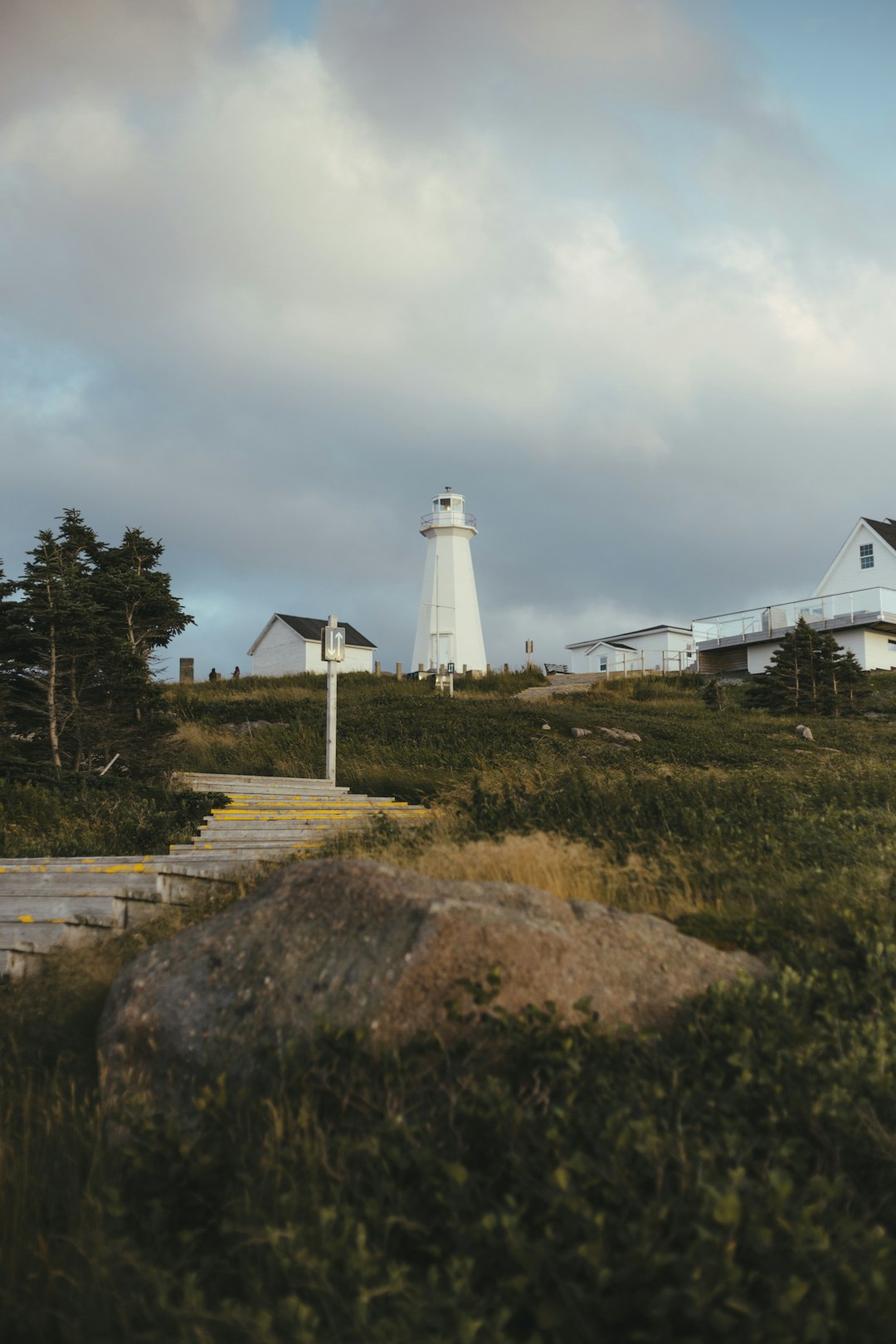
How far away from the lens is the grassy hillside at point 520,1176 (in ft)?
9.05

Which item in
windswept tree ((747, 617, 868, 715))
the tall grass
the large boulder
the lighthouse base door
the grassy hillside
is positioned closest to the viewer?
the grassy hillside

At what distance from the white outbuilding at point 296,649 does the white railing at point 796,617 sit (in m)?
16.5

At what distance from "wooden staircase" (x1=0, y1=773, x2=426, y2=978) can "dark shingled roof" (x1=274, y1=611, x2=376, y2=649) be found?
121ft

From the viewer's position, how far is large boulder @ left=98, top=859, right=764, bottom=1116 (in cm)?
439

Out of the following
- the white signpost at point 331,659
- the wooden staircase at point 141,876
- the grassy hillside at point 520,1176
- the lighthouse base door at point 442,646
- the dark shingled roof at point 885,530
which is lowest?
the grassy hillside at point 520,1176

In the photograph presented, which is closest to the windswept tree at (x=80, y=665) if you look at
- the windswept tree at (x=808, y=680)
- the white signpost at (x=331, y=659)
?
the white signpost at (x=331, y=659)

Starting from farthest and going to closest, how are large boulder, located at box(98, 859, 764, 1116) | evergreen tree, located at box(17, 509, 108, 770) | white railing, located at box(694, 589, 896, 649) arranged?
white railing, located at box(694, 589, 896, 649), evergreen tree, located at box(17, 509, 108, 770), large boulder, located at box(98, 859, 764, 1116)

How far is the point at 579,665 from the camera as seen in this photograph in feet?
192

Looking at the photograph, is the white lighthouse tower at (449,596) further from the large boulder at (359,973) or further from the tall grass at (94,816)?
the large boulder at (359,973)

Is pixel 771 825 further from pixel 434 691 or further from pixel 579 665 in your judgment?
pixel 579 665

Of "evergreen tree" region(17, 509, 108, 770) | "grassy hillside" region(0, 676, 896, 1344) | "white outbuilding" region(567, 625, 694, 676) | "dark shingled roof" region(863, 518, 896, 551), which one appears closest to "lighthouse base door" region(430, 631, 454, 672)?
"white outbuilding" region(567, 625, 694, 676)

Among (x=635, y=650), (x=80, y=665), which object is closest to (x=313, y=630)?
(x=635, y=650)

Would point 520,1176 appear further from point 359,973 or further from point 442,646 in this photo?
point 442,646

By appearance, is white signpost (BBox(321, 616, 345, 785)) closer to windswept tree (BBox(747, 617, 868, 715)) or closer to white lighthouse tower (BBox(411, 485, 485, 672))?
windswept tree (BBox(747, 617, 868, 715))
